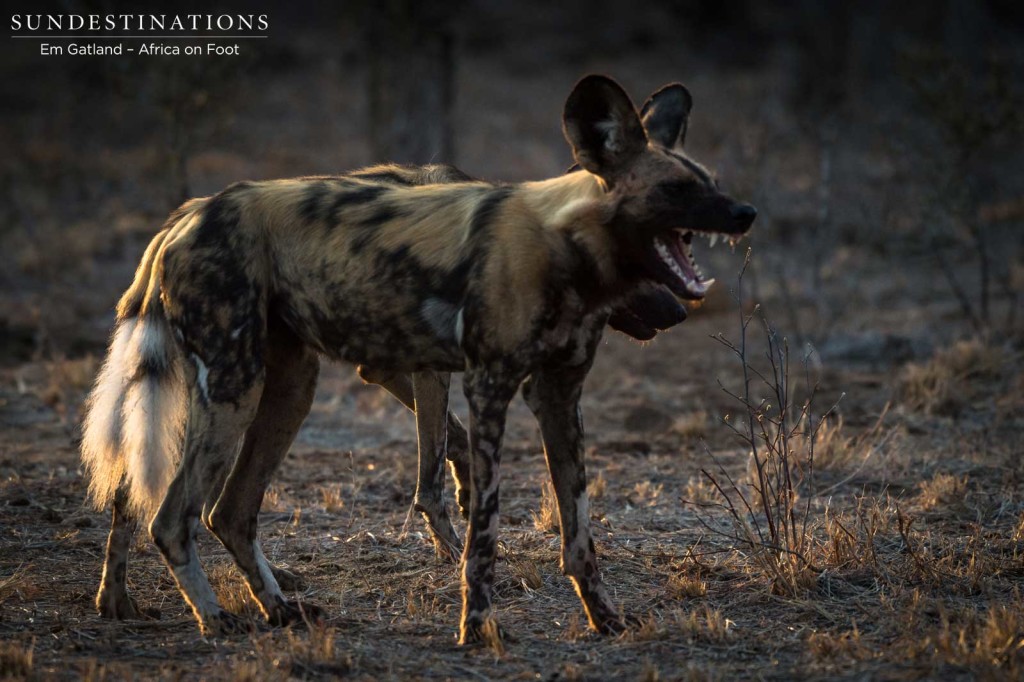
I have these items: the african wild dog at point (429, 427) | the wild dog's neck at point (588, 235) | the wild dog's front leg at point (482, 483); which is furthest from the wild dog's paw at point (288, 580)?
the wild dog's neck at point (588, 235)

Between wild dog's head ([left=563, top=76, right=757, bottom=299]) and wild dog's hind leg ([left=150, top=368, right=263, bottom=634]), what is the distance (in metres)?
1.34

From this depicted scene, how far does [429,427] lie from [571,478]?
100 centimetres

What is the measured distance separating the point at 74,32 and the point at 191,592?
10635 millimetres

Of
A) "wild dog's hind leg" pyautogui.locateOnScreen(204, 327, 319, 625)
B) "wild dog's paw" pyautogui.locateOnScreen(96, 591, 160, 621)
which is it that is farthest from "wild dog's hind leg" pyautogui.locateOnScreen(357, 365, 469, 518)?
"wild dog's paw" pyautogui.locateOnScreen(96, 591, 160, 621)

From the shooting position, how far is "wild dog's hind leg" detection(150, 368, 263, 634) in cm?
394

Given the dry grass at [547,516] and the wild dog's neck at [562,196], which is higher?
the wild dog's neck at [562,196]

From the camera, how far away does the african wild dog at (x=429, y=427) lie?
4.00 metres

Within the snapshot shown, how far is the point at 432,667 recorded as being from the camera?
3.56m

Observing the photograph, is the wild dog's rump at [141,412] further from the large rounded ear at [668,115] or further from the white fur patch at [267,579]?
the large rounded ear at [668,115]

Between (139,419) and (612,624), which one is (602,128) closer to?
(612,624)

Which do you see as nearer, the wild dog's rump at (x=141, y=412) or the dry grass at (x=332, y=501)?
the wild dog's rump at (x=141, y=412)

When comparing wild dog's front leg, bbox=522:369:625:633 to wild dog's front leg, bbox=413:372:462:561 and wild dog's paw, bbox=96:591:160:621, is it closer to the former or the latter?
wild dog's front leg, bbox=413:372:462:561

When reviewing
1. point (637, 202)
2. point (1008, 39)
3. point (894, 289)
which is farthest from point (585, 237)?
point (1008, 39)

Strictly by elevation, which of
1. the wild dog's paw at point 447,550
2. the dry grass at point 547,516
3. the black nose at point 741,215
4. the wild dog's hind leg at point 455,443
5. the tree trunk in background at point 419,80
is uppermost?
the tree trunk in background at point 419,80
